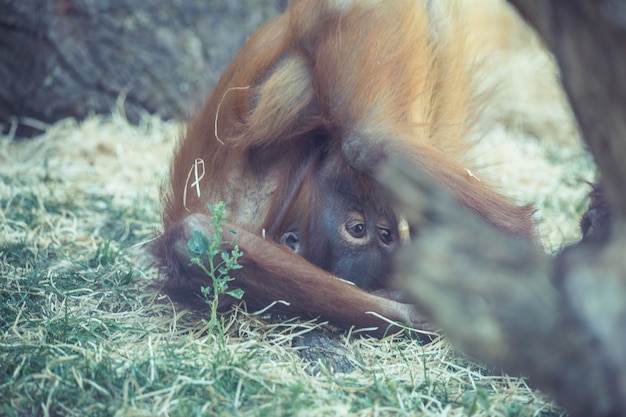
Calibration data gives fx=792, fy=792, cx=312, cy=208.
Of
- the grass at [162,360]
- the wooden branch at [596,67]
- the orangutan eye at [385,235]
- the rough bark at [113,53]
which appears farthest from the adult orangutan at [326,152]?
the rough bark at [113,53]

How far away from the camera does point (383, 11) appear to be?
8.70 ft

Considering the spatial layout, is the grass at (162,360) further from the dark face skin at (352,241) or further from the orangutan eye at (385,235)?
the orangutan eye at (385,235)

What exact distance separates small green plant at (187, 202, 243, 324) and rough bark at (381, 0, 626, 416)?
3.15 ft

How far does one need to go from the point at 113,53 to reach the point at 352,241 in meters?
2.89

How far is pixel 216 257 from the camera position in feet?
8.18

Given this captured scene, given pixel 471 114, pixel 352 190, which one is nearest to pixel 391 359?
pixel 352 190

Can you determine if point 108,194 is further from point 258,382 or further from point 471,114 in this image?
point 258,382

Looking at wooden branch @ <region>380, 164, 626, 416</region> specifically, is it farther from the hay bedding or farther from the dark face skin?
the dark face skin

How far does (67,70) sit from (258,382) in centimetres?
348

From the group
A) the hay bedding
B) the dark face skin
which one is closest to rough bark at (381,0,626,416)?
the hay bedding

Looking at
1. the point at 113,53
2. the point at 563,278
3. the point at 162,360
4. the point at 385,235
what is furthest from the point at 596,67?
the point at 113,53

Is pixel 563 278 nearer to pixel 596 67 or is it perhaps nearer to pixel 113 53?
pixel 596 67

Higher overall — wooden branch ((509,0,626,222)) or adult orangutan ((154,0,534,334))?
wooden branch ((509,0,626,222))

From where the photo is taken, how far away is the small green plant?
90.6 inches
